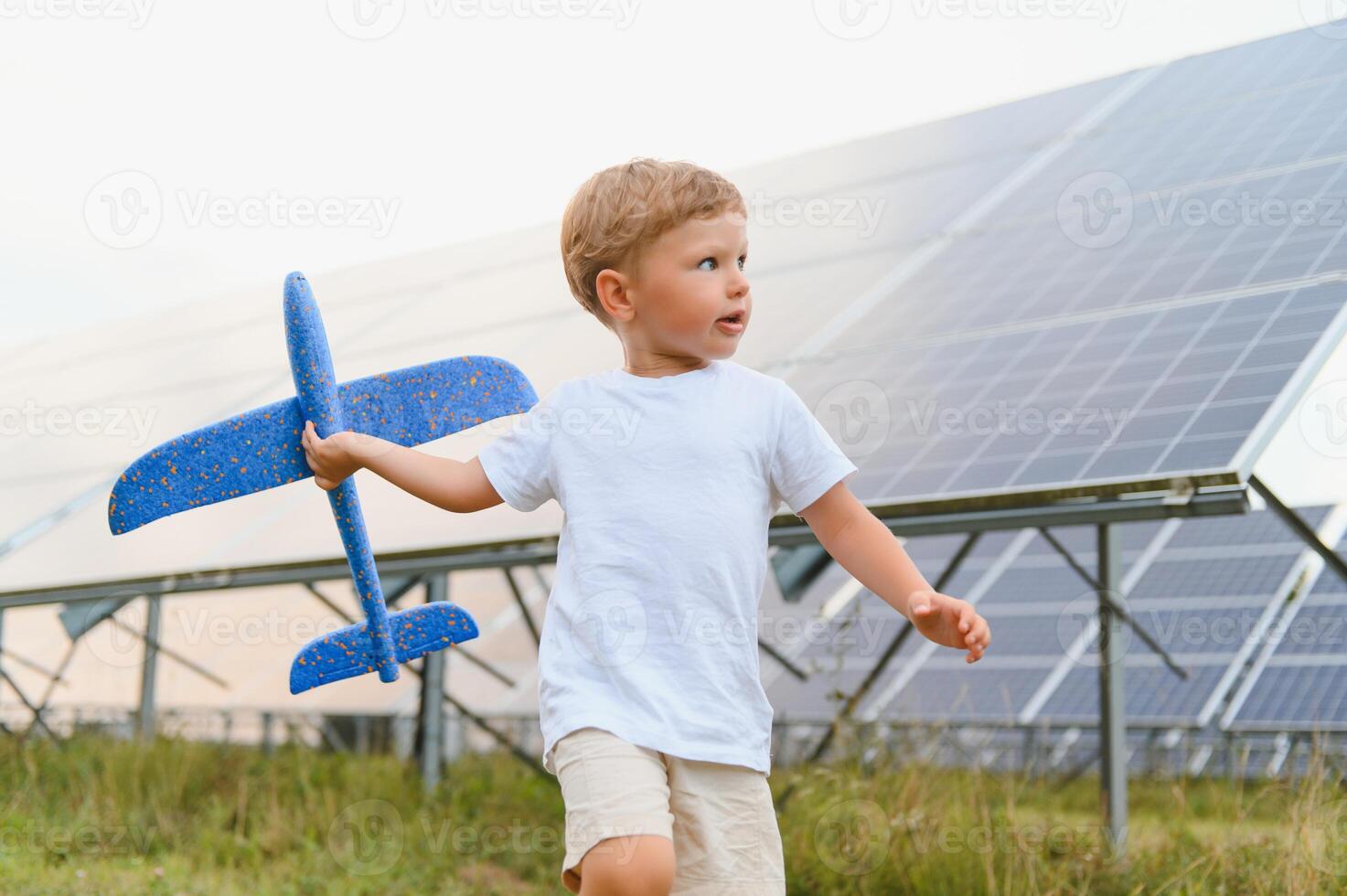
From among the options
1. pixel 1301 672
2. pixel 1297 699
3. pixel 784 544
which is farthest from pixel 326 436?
pixel 1301 672

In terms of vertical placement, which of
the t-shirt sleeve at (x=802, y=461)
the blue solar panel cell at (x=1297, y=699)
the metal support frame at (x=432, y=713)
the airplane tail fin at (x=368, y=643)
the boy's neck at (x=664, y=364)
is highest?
the boy's neck at (x=664, y=364)

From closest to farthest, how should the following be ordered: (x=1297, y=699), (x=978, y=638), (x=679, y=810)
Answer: (x=978, y=638) < (x=679, y=810) < (x=1297, y=699)

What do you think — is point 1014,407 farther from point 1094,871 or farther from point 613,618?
point 613,618

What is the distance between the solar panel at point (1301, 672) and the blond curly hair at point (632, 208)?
8.67 m

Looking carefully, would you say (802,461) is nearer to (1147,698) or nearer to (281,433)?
(281,433)

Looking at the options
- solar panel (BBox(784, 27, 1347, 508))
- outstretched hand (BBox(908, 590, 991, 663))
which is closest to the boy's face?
outstretched hand (BBox(908, 590, 991, 663))

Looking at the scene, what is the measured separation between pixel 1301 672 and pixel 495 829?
7026mm

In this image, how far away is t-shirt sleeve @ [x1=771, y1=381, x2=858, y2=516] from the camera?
8.71ft

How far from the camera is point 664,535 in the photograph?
2521 mm

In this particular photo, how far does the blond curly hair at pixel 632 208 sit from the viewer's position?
2.57 m

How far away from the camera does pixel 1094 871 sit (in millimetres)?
5367

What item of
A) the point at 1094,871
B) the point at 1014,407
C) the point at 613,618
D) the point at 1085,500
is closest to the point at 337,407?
the point at 613,618

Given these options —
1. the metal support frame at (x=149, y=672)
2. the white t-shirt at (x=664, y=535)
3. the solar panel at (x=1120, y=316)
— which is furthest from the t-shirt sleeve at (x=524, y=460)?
the metal support frame at (x=149, y=672)

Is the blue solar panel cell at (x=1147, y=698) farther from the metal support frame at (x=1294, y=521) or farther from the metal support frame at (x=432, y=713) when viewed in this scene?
the metal support frame at (x=1294, y=521)
